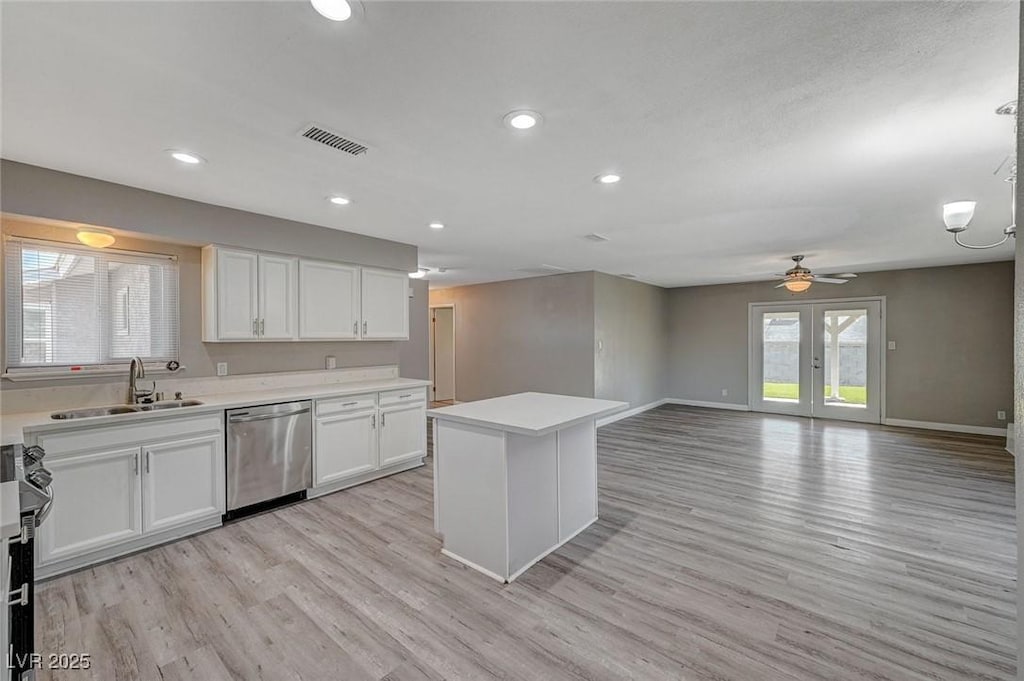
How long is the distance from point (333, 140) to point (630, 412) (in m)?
6.61

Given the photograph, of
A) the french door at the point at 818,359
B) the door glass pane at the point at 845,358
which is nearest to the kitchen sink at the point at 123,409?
the french door at the point at 818,359

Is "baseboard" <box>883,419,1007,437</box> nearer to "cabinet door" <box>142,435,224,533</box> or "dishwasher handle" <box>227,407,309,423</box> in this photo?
"dishwasher handle" <box>227,407,309,423</box>

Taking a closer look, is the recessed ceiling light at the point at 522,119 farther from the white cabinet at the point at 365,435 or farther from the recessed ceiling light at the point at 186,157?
the white cabinet at the point at 365,435

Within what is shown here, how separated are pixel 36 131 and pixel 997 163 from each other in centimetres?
526

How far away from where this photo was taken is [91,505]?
2.59m

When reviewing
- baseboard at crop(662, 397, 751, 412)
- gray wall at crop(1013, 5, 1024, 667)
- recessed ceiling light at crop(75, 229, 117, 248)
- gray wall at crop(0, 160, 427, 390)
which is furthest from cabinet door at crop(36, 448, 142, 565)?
baseboard at crop(662, 397, 751, 412)

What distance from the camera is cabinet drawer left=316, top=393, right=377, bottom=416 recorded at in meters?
3.71

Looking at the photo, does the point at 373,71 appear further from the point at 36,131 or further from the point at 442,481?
the point at 442,481

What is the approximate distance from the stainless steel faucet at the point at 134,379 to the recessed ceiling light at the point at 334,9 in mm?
3039

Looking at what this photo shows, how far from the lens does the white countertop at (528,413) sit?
2414 millimetres

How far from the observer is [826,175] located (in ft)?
8.91

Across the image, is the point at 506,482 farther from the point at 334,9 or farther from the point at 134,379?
the point at 134,379

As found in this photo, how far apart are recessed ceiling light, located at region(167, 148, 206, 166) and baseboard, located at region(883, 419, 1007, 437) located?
30.1 feet

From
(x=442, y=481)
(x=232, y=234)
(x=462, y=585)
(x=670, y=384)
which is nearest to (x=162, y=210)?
(x=232, y=234)
